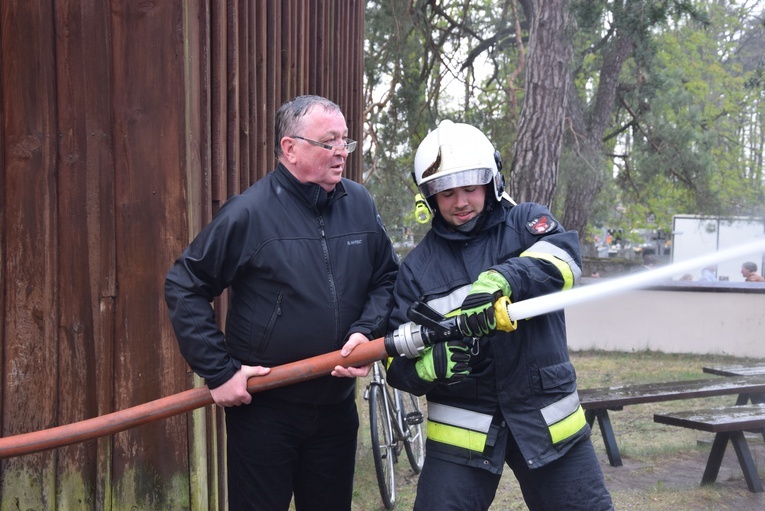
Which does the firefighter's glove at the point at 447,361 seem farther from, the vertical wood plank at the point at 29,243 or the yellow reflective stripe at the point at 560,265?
the vertical wood plank at the point at 29,243

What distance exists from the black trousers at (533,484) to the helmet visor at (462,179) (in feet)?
3.04

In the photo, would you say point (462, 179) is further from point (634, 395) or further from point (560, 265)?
point (634, 395)

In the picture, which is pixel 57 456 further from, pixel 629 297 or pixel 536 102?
pixel 629 297

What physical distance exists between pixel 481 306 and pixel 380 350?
0.42 m

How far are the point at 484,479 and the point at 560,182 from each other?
37.3ft

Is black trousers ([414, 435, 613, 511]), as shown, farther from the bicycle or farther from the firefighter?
the bicycle

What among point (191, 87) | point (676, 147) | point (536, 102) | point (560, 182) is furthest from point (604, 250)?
point (191, 87)

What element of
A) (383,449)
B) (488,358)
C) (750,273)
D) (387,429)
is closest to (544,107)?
(387,429)

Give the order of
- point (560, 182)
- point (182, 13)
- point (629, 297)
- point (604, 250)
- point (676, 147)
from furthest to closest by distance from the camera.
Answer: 1. point (604, 250)
2. point (676, 147)
3. point (560, 182)
4. point (629, 297)
5. point (182, 13)

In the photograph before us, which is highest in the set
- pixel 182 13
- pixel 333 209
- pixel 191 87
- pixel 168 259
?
pixel 182 13

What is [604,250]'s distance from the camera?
46969 mm

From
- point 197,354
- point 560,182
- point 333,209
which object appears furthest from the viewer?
point 560,182

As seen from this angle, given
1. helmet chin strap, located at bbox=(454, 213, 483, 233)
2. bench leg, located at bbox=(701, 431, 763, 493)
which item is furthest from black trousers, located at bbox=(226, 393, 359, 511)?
bench leg, located at bbox=(701, 431, 763, 493)

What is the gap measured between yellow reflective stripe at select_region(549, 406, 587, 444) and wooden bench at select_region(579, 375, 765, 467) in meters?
3.21
